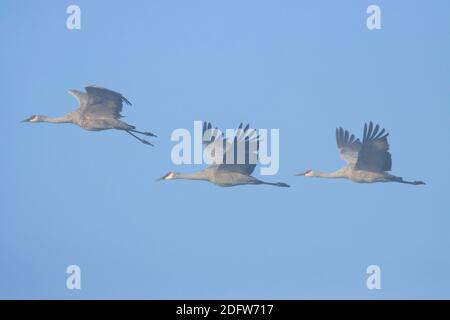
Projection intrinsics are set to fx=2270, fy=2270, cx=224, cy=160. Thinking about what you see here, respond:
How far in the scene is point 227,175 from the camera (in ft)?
56.1

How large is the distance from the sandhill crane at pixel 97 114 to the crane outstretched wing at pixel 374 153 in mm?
1604

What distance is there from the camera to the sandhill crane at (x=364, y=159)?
1692 centimetres

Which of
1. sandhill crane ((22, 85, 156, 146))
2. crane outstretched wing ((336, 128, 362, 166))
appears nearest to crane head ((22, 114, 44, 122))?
sandhill crane ((22, 85, 156, 146))

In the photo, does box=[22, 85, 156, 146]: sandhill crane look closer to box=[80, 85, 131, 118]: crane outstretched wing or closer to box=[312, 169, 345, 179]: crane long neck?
box=[80, 85, 131, 118]: crane outstretched wing

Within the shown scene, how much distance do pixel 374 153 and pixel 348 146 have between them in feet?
0.67

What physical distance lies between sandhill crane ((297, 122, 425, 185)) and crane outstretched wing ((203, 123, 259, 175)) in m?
0.46

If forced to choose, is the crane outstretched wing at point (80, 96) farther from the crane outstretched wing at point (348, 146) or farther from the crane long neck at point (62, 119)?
the crane outstretched wing at point (348, 146)

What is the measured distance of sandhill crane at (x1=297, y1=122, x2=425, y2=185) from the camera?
16922 mm
